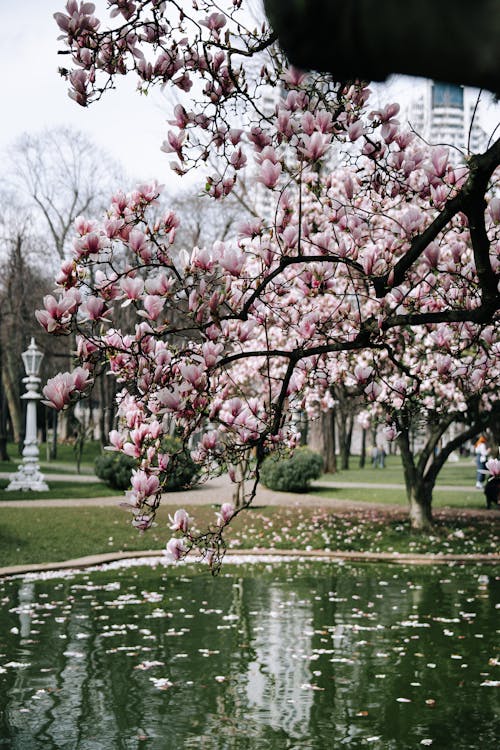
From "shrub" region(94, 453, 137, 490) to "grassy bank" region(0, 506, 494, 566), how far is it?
16.7 feet

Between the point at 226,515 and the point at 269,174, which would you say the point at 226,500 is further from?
the point at 269,174

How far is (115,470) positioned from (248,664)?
18.1 meters

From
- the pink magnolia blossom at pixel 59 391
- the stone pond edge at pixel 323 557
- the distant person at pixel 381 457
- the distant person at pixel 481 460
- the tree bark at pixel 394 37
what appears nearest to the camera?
the tree bark at pixel 394 37

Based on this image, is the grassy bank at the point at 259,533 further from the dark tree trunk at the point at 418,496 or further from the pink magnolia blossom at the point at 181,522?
the pink magnolia blossom at the point at 181,522

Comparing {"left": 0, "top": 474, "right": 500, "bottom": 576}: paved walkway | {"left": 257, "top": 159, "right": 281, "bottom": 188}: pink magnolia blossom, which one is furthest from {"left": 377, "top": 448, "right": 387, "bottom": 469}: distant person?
{"left": 257, "top": 159, "right": 281, "bottom": 188}: pink magnolia blossom

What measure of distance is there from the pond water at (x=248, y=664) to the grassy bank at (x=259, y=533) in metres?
3.04

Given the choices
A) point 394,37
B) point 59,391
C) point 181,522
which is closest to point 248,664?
point 181,522

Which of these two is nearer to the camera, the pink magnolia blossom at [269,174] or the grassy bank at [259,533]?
the pink magnolia blossom at [269,174]

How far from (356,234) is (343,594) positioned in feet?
25.7

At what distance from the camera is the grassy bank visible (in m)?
16.5

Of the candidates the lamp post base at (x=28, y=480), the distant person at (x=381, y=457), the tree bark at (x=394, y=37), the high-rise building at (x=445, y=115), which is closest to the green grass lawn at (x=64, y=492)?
the lamp post base at (x=28, y=480)

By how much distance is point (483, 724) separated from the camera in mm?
6586

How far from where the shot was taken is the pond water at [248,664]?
6398 mm

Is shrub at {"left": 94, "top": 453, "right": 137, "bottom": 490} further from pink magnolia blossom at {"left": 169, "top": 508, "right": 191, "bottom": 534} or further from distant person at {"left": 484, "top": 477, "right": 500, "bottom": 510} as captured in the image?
pink magnolia blossom at {"left": 169, "top": 508, "right": 191, "bottom": 534}
